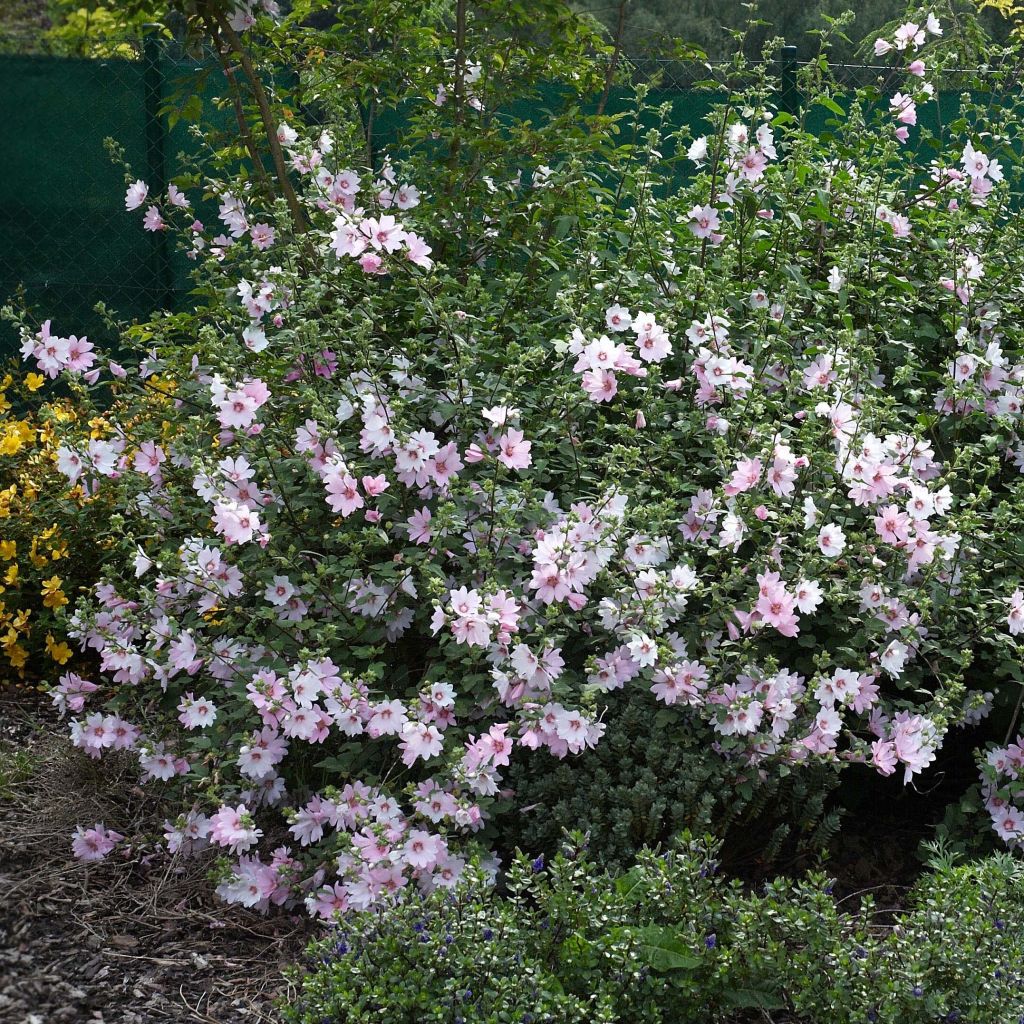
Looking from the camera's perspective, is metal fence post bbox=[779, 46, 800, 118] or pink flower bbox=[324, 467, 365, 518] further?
metal fence post bbox=[779, 46, 800, 118]

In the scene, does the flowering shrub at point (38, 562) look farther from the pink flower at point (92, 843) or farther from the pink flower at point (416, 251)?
the pink flower at point (416, 251)

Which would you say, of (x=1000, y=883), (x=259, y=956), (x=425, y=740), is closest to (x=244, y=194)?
(x=425, y=740)

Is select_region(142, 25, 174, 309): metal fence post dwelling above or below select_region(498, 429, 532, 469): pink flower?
above

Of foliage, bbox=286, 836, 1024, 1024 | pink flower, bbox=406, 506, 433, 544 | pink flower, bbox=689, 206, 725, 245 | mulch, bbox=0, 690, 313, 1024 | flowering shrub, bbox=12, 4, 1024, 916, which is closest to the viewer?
foliage, bbox=286, 836, 1024, 1024

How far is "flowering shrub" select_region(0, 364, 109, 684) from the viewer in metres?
3.67

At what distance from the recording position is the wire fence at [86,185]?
19.2ft

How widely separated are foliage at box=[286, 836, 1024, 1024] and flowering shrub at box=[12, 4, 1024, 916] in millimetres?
300

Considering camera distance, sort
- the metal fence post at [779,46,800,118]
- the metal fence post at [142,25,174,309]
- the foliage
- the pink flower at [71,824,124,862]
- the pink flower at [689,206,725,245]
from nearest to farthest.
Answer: the foliage → the pink flower at [71,824,124,862] → the pink flower at [689,206,725,245] → the metal fence post at [142,25,174,309] → the metal fence post at [779,46,800,118]

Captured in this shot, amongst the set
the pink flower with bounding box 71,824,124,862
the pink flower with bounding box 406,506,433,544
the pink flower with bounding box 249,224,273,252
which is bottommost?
the pink flower with bounding box 71,824,124,862

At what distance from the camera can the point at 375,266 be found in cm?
265

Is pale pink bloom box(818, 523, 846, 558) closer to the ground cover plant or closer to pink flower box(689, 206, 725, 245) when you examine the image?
the ground cover plant

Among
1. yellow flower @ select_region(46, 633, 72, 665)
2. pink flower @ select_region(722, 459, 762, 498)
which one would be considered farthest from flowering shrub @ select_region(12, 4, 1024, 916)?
yellow flower @ select_region(46, 633, 72, 665)

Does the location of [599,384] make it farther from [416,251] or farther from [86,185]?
[86,185]

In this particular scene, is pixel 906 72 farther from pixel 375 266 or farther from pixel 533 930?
pixel 533 930
